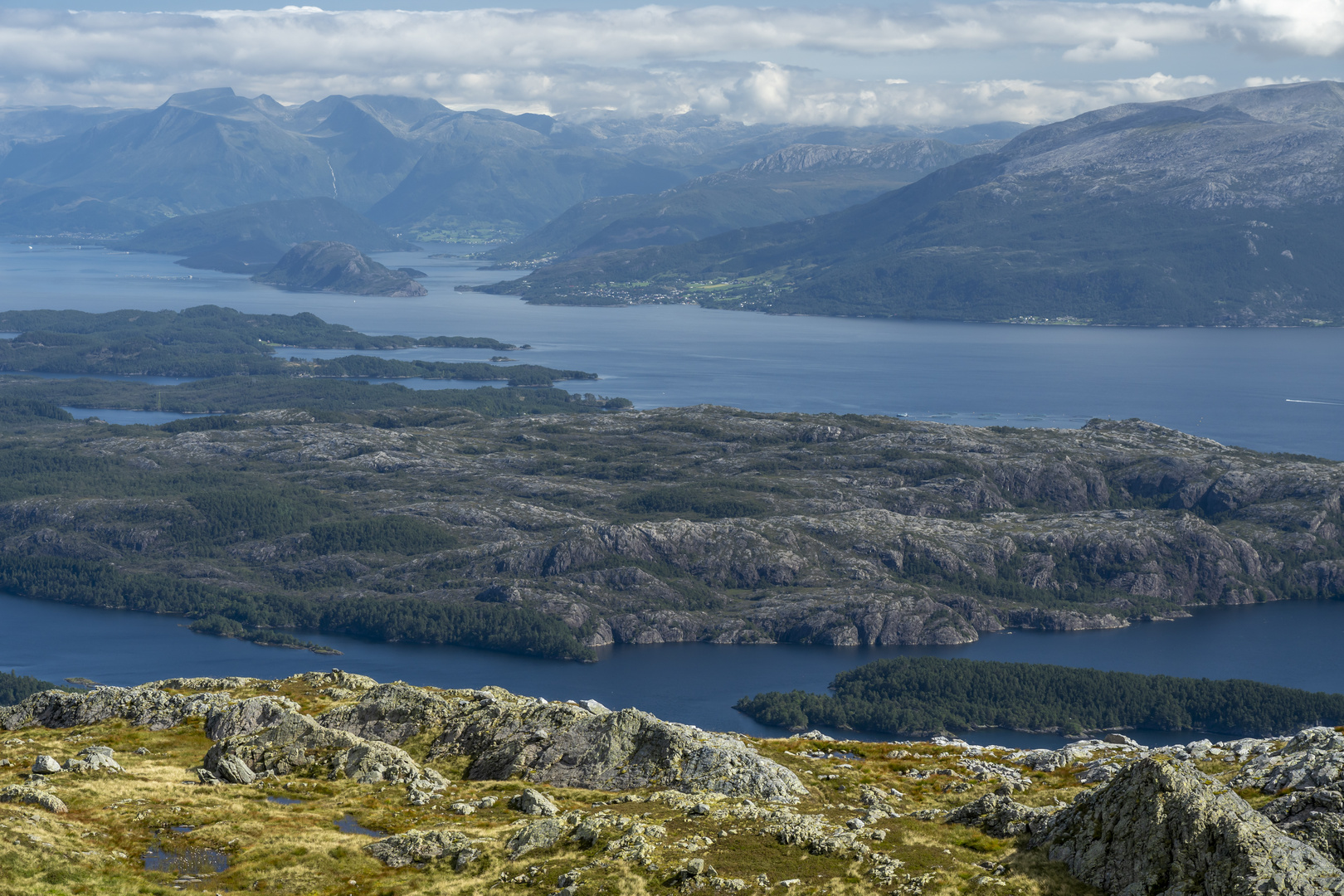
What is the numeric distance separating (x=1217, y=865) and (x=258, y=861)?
119 ft

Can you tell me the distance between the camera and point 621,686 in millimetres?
196125

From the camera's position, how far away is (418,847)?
5450 centimetres

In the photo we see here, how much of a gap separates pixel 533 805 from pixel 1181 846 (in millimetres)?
28679

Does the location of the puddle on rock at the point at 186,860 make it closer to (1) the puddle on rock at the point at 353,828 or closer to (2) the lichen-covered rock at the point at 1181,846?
(1) the puddle on rock at the point at 353,828

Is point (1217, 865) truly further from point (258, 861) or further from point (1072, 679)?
point (1072, 679)

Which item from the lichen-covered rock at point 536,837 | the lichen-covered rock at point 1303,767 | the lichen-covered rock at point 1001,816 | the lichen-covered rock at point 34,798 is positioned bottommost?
the lichen-covered rock at point 34,798

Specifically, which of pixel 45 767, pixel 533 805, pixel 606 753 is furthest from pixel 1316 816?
pixel 45 767

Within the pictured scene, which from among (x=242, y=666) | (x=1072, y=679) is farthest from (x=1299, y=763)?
(x=242, y=666)

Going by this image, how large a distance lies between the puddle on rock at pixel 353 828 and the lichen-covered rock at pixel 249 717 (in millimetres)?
16024

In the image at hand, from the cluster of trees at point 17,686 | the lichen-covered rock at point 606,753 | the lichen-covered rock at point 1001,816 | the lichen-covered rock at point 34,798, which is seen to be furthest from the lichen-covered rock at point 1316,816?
the cluster of trees at point 17,686

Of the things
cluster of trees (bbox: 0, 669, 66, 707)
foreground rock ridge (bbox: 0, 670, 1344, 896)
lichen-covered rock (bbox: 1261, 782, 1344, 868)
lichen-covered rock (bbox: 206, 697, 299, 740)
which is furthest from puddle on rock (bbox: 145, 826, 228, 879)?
cluster of trees (bbox: 0, 669, 66, 707)

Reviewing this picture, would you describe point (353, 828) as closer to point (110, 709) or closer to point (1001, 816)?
point (1001, 816)

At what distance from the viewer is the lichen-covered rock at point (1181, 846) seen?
42438mm

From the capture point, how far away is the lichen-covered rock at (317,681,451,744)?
75.7 meters
